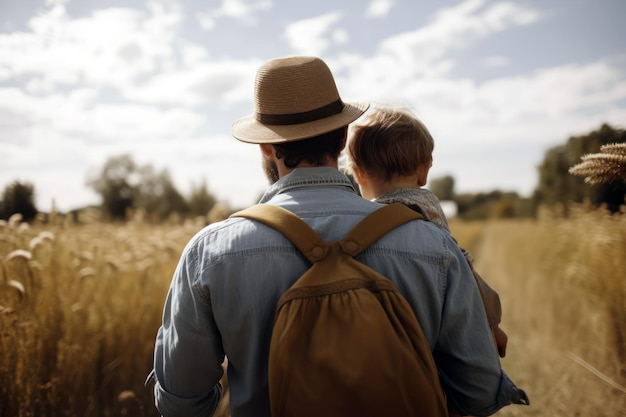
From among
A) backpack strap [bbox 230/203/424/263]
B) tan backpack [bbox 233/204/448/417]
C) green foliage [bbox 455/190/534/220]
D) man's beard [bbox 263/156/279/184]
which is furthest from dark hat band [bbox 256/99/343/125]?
green foliage [bbox 455/190/534/220]

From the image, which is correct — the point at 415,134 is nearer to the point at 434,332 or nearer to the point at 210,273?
the point at 434,332

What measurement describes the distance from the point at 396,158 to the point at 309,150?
54 centimetres

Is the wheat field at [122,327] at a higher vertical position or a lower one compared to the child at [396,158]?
lower

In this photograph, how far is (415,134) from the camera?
6.44 feet

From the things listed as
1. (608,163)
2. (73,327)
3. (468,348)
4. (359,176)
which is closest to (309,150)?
(359,176)

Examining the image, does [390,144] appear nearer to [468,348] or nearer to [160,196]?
[468,348]

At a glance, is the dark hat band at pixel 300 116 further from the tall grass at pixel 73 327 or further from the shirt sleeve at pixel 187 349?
the tall grass at pixel 73 327

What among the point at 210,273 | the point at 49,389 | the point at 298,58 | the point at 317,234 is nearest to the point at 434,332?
the point at 317,234

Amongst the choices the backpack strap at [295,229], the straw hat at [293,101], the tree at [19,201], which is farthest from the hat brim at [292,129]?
the tree at [19,201]

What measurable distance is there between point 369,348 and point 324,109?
83cm

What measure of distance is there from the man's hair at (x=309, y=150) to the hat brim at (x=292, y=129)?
0.04 metres

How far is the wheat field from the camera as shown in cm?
266

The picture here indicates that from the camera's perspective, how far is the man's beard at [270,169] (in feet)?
5.41

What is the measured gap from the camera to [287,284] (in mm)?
1362
